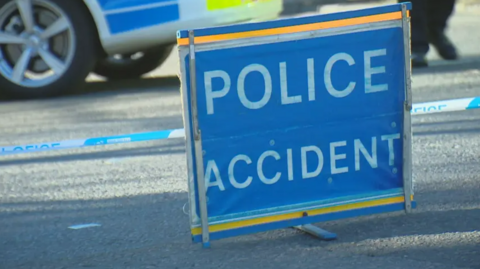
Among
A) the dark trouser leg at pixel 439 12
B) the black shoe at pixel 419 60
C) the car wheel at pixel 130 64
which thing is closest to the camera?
the black shoe at pixel 419 60

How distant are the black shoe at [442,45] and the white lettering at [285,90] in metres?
5.78

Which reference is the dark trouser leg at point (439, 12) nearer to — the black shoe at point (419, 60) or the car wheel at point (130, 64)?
the black shoe at point (419, 60)

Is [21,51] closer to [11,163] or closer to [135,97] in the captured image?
[135,97]

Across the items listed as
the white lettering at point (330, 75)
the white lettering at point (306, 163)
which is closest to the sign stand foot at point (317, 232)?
the white lettering at point (306, 163)

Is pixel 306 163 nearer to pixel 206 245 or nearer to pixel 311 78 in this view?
pixel 311 78

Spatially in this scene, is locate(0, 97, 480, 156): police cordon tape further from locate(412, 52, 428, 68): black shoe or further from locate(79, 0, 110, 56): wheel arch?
locate(412, 52, 428, 68): black shoe

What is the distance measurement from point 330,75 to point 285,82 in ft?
0.76

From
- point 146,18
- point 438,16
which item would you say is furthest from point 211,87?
point 438,16

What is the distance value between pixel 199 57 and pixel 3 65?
4.99m

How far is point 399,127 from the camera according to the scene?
497 cm

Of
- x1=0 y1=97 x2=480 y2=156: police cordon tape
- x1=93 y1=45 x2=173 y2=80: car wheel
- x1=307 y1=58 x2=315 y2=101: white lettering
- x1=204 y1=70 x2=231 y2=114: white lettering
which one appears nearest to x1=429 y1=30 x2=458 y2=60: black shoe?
x1=93 y1=45 x2=173 y2=80: car wheel

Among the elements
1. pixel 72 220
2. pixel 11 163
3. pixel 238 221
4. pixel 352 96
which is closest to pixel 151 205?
pixel 72 220

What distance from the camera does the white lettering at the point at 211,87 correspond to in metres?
4.57

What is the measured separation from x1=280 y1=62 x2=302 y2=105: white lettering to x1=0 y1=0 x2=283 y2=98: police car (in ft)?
14.6
